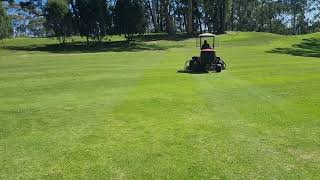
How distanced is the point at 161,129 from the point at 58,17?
5137 centimetres

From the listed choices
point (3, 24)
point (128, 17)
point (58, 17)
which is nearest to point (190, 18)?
point (128, 17)

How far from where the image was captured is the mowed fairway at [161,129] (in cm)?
869

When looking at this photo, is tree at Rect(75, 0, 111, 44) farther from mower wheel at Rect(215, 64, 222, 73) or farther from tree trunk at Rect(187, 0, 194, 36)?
mower wheel at Rect(215, 64, 222, 73)

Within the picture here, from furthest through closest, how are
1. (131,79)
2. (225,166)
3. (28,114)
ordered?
1. (131,79)
2. (28,114)
3. (225,166)

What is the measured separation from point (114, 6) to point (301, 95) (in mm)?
49845

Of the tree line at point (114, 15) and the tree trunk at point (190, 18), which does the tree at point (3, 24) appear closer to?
the tree line at point (114, 15)

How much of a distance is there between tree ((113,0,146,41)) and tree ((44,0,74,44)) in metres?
5.86

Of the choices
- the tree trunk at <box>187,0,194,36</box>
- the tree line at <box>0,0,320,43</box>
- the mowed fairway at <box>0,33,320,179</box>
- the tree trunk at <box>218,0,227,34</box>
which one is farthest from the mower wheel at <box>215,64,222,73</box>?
the tree trunk at <box>218,0,227,34</box>

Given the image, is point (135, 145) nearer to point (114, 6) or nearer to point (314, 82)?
point (314, 82)

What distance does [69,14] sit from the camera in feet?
206

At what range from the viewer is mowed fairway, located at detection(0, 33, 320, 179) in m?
8.69

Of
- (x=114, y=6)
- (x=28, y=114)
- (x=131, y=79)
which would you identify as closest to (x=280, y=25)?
(x=114, y=6)

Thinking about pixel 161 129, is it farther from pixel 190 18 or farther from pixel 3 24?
pixel 190 18

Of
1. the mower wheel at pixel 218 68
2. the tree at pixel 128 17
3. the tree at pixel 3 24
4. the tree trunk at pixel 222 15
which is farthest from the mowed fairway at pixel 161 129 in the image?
the tree trunk at pixel 222 15
